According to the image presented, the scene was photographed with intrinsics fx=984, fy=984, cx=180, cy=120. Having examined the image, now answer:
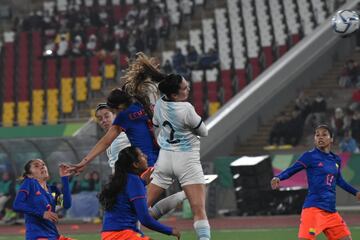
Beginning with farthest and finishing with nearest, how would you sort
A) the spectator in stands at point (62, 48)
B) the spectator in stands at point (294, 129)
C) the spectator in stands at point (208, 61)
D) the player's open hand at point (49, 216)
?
the spectator in stands at point (62, 48)
the spectator in stands at point (208, 61)
the spectator in stands at point (294, 129)
the player's open hand at point (49, 216)

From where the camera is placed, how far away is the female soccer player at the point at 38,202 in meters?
10.3

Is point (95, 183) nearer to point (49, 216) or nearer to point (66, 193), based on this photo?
point (66, 193)

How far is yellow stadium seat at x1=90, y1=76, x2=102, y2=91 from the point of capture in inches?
1321

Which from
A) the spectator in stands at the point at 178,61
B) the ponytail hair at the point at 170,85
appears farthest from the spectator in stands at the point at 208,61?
the ponytail hair at the point at 170,85

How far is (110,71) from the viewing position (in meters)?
33.9

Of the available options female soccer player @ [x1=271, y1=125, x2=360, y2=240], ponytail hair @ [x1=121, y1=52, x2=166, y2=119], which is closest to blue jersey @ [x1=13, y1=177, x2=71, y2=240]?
ponytail hair @ [x1=121, y1=52, x2=166, y2=119]

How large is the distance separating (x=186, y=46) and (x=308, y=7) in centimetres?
447

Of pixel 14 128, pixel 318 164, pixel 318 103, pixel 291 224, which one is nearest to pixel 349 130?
pixel 318 103

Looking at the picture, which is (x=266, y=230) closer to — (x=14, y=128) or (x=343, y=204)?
(x=343, y=204)

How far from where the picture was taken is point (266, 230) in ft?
60.0

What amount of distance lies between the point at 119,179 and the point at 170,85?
6.92 feet

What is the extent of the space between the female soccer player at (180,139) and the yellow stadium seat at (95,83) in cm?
2300

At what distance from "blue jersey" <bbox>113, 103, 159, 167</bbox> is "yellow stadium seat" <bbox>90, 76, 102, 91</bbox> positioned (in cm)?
2280

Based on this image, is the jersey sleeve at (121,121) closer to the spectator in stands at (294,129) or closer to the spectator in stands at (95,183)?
the spectator in stands at (95,183)
